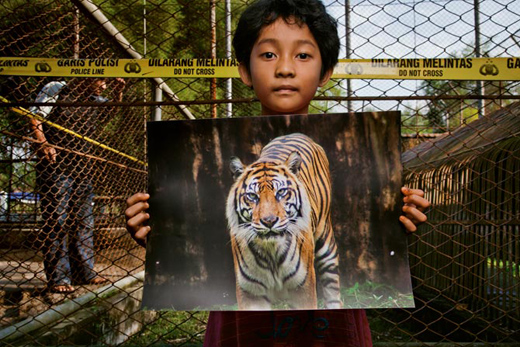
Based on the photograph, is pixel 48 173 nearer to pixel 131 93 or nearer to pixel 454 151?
pixel 131 93

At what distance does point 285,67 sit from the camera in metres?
1.19

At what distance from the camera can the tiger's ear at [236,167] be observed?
108 centimetres

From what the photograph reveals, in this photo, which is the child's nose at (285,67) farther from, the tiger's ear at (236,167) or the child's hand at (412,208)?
the child's hand at (412,208)

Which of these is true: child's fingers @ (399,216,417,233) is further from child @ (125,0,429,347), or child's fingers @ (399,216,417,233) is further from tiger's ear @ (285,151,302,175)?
tiger's ear @ (285,151,302,175)

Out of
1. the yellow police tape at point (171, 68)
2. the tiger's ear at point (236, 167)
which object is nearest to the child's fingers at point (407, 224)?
the tiger's ear at point (236, 167)

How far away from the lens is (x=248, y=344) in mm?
1069

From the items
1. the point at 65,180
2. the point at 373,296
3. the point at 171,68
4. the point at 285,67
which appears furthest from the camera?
the point at 65,180

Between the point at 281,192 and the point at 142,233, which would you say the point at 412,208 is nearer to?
the point at 281,192

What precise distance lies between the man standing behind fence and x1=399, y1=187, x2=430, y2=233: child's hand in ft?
8.09

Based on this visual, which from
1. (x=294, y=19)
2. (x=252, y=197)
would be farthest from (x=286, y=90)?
(x=252, y=197)

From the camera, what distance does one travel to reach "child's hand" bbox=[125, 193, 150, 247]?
42.3 inches

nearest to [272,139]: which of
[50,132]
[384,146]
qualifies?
[384,146]

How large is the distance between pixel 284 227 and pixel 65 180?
2.67 meters

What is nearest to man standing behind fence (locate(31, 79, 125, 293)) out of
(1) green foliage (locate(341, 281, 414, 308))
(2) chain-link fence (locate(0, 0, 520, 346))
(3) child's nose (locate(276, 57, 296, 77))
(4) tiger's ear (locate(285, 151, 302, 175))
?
(2) chain-link fence (locate(0, 0, 520, 346))
